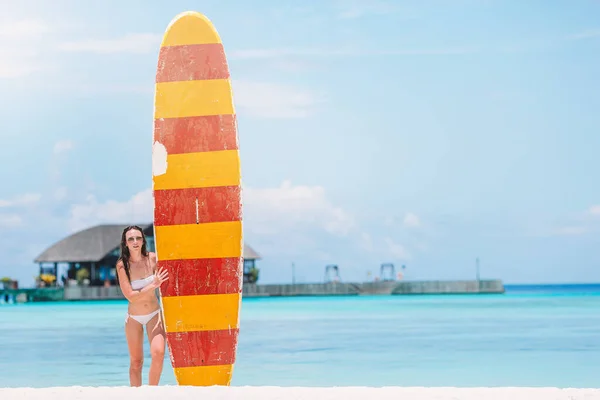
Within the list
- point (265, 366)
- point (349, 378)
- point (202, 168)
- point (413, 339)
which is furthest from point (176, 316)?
point (413, 339)

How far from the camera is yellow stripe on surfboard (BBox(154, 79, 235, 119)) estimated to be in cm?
716

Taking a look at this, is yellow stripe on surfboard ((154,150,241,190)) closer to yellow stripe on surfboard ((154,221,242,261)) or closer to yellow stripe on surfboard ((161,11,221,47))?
yellow stripe on surfboard ((154,221,242,261))

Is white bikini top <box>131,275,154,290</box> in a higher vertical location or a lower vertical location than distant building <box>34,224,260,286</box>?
lower

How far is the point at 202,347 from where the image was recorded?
727 cm

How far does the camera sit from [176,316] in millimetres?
Result: 7219

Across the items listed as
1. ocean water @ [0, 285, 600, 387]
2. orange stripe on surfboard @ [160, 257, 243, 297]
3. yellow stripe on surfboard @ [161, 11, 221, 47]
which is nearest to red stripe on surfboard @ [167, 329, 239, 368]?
orange stripe on surfboard @ [160, 257, 243, 297]

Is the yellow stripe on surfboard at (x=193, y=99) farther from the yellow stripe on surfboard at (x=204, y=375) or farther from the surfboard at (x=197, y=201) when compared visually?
the yellow stripe on surfboard at (x=204, y=375)

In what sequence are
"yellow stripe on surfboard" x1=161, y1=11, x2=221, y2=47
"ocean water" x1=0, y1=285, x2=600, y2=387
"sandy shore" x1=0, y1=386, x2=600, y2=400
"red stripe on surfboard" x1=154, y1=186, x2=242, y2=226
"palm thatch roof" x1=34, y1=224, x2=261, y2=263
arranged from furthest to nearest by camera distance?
"palm thatch roof" x1=34, y1=224, x2=261, y2=263 < "ocean water" x1=0, y1=285, x2=600, y2=387 < "yellow stripe on surfboard" x1=161, y1=11, x2=221, y2=47 < "red stripe on surfboard" x1=154, y1=186, x2=242, y2=226 < "sandy shore" x1=0, y1=386, x2=600, y2=400

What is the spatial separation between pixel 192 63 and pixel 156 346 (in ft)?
6.71

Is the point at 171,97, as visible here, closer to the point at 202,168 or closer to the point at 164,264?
the point at 202,168

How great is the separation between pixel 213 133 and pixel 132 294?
126 centimetres

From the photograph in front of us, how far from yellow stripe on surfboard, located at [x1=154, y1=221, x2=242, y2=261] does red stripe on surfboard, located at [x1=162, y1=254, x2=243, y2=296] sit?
4 centimetres

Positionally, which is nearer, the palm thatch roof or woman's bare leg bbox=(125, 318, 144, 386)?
woman's bare leg bbox=(125, 318, 144, 386)

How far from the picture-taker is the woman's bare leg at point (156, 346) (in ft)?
23.6
